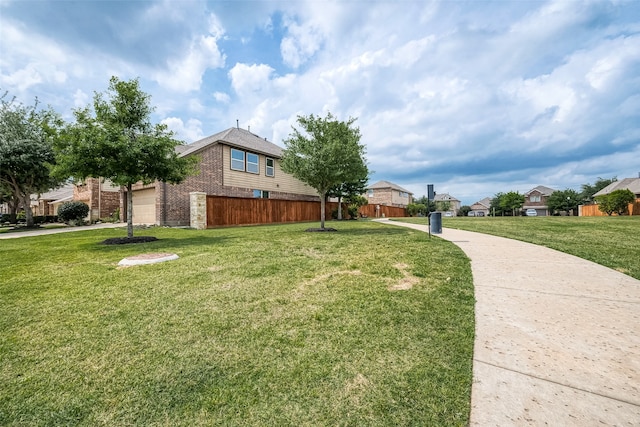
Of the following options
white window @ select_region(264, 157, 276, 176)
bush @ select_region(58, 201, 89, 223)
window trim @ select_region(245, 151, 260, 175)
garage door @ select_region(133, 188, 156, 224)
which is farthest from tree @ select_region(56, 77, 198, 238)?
bush @ select_region(58, 201, 89, 223)

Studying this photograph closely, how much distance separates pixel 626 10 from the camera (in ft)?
23.4

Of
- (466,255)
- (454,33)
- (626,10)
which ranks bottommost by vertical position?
(466,255)

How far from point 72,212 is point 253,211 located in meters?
12.1

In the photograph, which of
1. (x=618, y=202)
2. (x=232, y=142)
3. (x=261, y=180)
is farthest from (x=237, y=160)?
(x=618, y=202)

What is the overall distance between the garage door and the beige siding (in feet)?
15.1

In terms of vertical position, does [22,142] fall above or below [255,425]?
above

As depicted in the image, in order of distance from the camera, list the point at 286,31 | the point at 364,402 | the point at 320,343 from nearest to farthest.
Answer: the point at 364,402 → the point at 320,343 → the point at 286,31

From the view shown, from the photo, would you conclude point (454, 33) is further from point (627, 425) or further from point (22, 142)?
point (22, 142)

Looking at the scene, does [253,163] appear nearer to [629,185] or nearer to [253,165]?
[253,165]

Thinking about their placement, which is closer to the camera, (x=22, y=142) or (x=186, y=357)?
(x=186, y=357)

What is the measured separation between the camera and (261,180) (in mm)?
21516

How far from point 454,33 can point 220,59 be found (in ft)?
29.6

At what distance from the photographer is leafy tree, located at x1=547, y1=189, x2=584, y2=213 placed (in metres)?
50.5

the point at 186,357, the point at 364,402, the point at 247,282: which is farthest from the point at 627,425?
the point at 247,282
